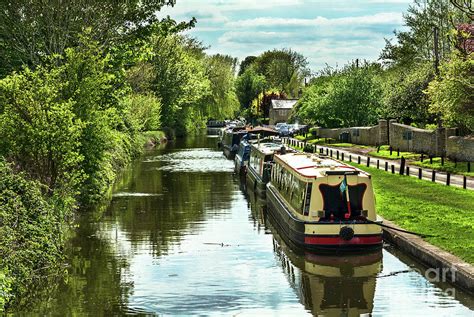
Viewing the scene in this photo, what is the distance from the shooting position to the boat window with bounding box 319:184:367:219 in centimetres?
2506

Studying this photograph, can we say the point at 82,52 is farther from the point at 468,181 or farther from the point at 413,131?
the point at 413,131

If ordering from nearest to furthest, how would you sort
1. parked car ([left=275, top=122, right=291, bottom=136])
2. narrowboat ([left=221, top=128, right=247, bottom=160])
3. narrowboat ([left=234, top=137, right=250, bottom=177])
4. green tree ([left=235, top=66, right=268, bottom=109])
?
narrowboat ([left=234, top=137, right=250, bottom=177])
narrowboat ([left=221, top=128, right=247, bottom=160])
parked car ([left=275, top=122, right=291, bottom=136])
green tree ([left=235, top=66, right=268, bottom=109])

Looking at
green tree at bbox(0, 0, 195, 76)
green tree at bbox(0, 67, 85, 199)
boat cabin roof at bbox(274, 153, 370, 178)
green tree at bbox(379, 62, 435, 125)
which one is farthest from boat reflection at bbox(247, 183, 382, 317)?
green tree at bbox(379, 62, 435, 125)

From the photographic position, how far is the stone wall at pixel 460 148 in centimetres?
4497

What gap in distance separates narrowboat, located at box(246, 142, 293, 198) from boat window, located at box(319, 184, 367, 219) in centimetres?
1264

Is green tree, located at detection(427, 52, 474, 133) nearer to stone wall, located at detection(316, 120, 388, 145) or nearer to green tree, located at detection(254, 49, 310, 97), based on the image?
stone wall, located at detection(316, 120, 388, 145)

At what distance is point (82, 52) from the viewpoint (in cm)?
3391

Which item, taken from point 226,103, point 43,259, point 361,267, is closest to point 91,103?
point 43,259

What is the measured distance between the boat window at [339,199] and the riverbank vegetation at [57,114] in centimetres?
791

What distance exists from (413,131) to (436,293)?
3714 centimetres

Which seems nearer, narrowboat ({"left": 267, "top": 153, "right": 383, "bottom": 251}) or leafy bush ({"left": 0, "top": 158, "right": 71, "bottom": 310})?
leafy bush ({"left": 0, "top": 158, "right": 71, "bottom": 310})

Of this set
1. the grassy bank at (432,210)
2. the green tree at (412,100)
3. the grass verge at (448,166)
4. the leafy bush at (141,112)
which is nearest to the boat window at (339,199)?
the grassy bank at (432,210)

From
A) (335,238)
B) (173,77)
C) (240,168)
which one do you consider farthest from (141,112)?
(335,238)

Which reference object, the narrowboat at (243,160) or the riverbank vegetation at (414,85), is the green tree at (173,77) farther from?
the narrowboat at (243,160)
